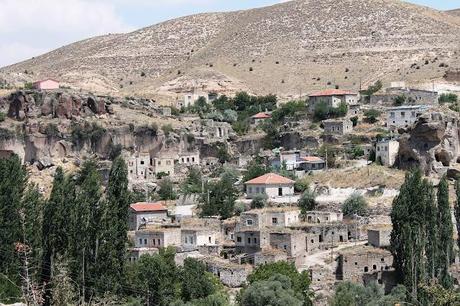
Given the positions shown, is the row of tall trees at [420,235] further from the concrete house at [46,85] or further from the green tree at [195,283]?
the concrete house at [46,85]

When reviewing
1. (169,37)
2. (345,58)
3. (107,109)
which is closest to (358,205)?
(107,109)

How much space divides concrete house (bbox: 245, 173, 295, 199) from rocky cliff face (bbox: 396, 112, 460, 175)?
6.88m

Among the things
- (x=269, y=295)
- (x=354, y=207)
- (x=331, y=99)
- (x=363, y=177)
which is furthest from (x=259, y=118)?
(x=269, y=295)

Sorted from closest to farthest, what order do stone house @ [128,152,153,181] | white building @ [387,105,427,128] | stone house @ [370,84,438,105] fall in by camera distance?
white building @ [387,105,427,128]
stone house @ [128,152,153,181]
stone house @ [370,84,438,105]

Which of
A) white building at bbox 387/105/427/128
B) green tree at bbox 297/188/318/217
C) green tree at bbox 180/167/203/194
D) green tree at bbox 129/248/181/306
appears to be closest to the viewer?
green tree at bbox 129/248/181/306

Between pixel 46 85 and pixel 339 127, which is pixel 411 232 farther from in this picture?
pixel 46 85

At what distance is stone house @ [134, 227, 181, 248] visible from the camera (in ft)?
161

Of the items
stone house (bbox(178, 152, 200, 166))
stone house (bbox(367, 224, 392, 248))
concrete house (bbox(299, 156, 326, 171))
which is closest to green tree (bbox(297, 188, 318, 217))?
stone house (bbox(367, 224, 392, 248))

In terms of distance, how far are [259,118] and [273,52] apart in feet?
129

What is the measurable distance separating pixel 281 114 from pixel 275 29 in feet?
172

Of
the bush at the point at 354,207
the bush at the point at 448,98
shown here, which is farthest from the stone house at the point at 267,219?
the bush at the point at 448,98

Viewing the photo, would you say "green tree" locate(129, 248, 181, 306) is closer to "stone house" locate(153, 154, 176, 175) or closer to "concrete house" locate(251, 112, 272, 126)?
"stone house" locate(153, 154, 176, 175)

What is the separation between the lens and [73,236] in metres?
39.2

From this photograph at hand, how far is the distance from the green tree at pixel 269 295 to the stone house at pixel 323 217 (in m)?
11.6
